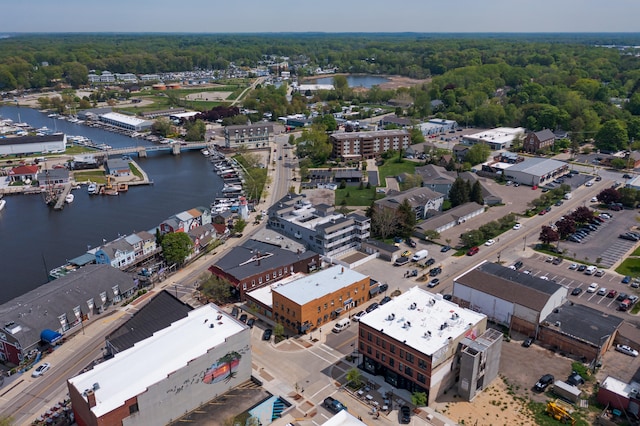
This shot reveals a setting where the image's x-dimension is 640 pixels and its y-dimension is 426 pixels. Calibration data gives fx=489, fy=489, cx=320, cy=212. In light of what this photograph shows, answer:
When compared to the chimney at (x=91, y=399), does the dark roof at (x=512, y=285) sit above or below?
below

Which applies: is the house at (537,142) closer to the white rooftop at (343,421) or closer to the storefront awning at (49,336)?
the white rooftop at (343,421)

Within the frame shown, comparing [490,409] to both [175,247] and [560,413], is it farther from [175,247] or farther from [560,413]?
[175,247]

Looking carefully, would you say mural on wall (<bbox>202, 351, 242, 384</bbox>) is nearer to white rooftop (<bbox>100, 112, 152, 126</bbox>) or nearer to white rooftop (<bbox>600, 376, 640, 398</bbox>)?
white rooftop (<bbox>600, 376, 640, 398</bbox>)

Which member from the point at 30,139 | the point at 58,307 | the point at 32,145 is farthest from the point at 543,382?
the point at 30,139

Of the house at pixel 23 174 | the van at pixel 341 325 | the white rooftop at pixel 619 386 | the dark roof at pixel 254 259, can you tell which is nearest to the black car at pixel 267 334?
the van at pixel 341 325

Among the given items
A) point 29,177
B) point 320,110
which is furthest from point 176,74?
point 29,177
